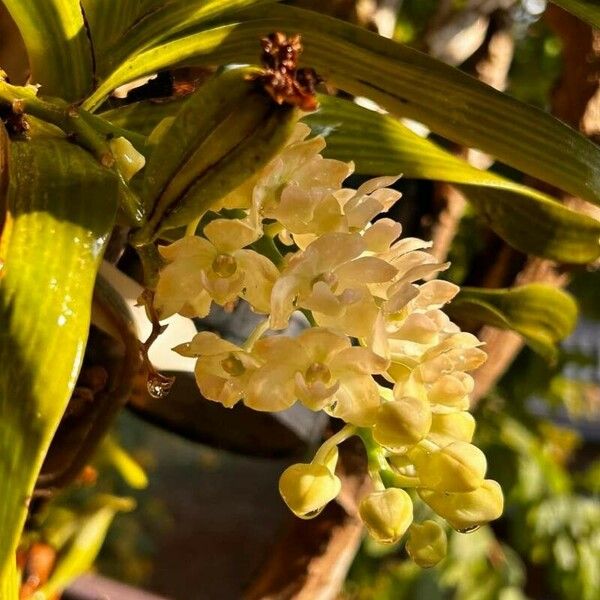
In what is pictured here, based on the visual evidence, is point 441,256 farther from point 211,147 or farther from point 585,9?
point 211,147

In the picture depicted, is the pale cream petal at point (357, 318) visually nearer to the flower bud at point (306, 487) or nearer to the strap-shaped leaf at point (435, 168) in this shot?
the flower bud at point (306, 487)

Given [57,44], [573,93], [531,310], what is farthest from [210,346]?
[573,93]

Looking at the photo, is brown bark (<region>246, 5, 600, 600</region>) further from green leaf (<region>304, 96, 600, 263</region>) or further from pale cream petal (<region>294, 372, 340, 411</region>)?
pale cream petal (<region>294, 372, 340, 411</region>)

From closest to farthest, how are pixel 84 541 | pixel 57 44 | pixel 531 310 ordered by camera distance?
pixel 57 44
pixel 531 310
pixel 84 541

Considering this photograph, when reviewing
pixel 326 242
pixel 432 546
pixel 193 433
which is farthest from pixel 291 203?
pixel 193 433

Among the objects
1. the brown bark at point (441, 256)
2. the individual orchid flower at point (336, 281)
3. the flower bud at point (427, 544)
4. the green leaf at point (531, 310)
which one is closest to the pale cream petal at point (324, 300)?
the individual orchid flower at point (336, 281)

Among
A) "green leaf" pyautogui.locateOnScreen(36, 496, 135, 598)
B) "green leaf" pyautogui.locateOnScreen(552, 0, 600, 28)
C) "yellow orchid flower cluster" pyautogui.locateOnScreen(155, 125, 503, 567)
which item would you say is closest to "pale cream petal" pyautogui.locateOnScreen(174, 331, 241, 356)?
"yellow orchid flower cluster" pyautogui.locateOnScreen(155, 125, 503, 567)

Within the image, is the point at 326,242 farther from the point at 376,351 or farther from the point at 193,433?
the point at 193,433
